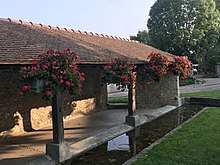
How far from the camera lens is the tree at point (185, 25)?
27.7 m

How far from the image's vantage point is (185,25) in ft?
91.8

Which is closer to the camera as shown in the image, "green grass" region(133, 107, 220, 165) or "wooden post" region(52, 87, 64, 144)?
"green grass" region(133, 107, 220, 165)

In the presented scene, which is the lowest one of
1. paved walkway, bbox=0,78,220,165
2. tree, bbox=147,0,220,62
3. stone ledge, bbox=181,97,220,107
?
paved walkway, bbox=0,78,220,165

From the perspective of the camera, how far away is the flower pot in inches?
231

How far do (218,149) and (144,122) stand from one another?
4304 mm

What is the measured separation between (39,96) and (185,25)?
72.1ft

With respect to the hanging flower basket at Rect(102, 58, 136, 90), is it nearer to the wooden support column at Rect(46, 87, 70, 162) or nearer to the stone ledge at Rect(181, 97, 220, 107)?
the wooden support column at Rect(46, 87, 70, 162)

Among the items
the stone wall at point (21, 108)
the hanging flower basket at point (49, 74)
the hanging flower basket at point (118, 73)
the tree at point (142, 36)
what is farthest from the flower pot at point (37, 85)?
the tree at point (142, 36)

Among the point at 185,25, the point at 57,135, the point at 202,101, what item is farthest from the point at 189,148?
the point at 185,25

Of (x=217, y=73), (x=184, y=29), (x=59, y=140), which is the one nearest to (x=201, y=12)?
(x=184, y=29)

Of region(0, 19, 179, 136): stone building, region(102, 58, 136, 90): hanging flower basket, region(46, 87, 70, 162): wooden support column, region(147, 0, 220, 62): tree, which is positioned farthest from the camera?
region(147, 0, 220, 62): tree

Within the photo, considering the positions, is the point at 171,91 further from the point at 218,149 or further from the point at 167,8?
the point at 167,8

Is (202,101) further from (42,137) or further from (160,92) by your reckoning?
(42,137)

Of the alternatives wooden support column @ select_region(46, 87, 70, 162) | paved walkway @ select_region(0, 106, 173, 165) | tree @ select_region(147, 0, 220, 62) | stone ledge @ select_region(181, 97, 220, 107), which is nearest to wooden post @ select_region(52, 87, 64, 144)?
wooden support column @ select_region(46, 87, 70, 162)
